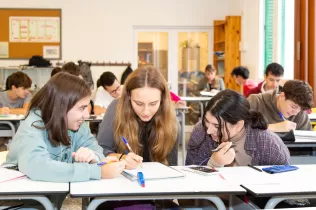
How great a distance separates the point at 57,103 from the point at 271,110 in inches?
87.5

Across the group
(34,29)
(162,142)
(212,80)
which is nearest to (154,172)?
(162,142)

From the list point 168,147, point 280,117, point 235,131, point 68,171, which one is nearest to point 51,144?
point 68,171

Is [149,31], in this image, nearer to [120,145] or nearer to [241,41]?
[241,41]

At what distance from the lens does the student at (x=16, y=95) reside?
5738 millimetres

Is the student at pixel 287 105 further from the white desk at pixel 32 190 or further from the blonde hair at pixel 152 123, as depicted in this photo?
the white desk at pixel 32 190

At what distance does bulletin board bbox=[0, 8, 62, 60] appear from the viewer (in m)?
9.47

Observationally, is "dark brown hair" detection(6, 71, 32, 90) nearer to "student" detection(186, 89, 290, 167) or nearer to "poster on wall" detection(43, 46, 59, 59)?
"student" detection(186, 89, 290, 167)

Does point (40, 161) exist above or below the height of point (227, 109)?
below

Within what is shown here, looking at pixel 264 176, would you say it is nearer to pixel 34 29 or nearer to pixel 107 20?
pixel 107 20

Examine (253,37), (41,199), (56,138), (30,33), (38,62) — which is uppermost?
(30,33)

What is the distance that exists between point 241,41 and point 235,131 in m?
6.56

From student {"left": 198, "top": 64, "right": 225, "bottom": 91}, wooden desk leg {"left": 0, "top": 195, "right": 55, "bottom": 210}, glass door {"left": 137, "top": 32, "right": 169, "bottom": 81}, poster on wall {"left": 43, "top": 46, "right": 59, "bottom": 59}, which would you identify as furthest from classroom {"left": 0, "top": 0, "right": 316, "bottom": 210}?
poster on wall {"left": 43, "top": 46, "right": 59, "bottom": 59}

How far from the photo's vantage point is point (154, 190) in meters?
2.05

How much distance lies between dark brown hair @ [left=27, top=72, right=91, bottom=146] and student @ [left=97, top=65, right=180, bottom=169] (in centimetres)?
42
